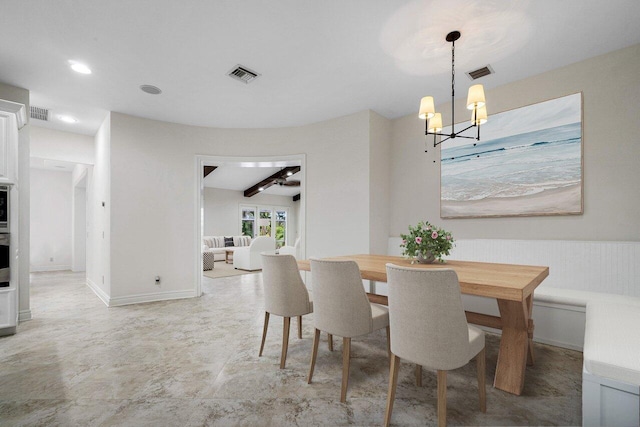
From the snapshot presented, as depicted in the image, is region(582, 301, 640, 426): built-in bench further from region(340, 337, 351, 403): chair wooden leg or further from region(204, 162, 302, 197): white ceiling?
region(204, 162, 302, 197): white ceiling

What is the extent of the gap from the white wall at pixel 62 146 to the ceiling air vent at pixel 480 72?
19.1 ft

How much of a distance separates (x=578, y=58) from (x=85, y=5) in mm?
4194

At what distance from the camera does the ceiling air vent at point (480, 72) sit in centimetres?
304

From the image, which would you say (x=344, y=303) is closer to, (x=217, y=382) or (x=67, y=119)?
(x=217, y=382)

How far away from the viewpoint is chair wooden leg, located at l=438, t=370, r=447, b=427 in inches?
57.4

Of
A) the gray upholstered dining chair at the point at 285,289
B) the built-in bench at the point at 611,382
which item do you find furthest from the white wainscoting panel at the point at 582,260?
the gray upholstered dining chair at the point at 285,289

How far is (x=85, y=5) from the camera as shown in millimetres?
2143

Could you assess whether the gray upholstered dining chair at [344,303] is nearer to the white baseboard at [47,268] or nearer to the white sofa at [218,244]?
the white sofa at [218,244]

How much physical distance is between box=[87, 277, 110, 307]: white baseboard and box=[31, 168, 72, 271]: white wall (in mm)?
2886

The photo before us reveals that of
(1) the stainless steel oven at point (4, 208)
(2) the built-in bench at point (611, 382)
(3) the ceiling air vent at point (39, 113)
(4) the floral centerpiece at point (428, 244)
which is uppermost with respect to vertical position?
(3) the ceiling air vent at point (39, 113)

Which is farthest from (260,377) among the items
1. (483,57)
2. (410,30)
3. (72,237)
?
(72,237)

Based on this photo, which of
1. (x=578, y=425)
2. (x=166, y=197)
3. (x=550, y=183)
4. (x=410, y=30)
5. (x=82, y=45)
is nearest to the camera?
(x=578, y=425)

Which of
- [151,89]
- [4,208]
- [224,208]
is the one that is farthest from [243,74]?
[224,208]

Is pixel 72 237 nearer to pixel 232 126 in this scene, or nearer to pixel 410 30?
pixel 232 126
